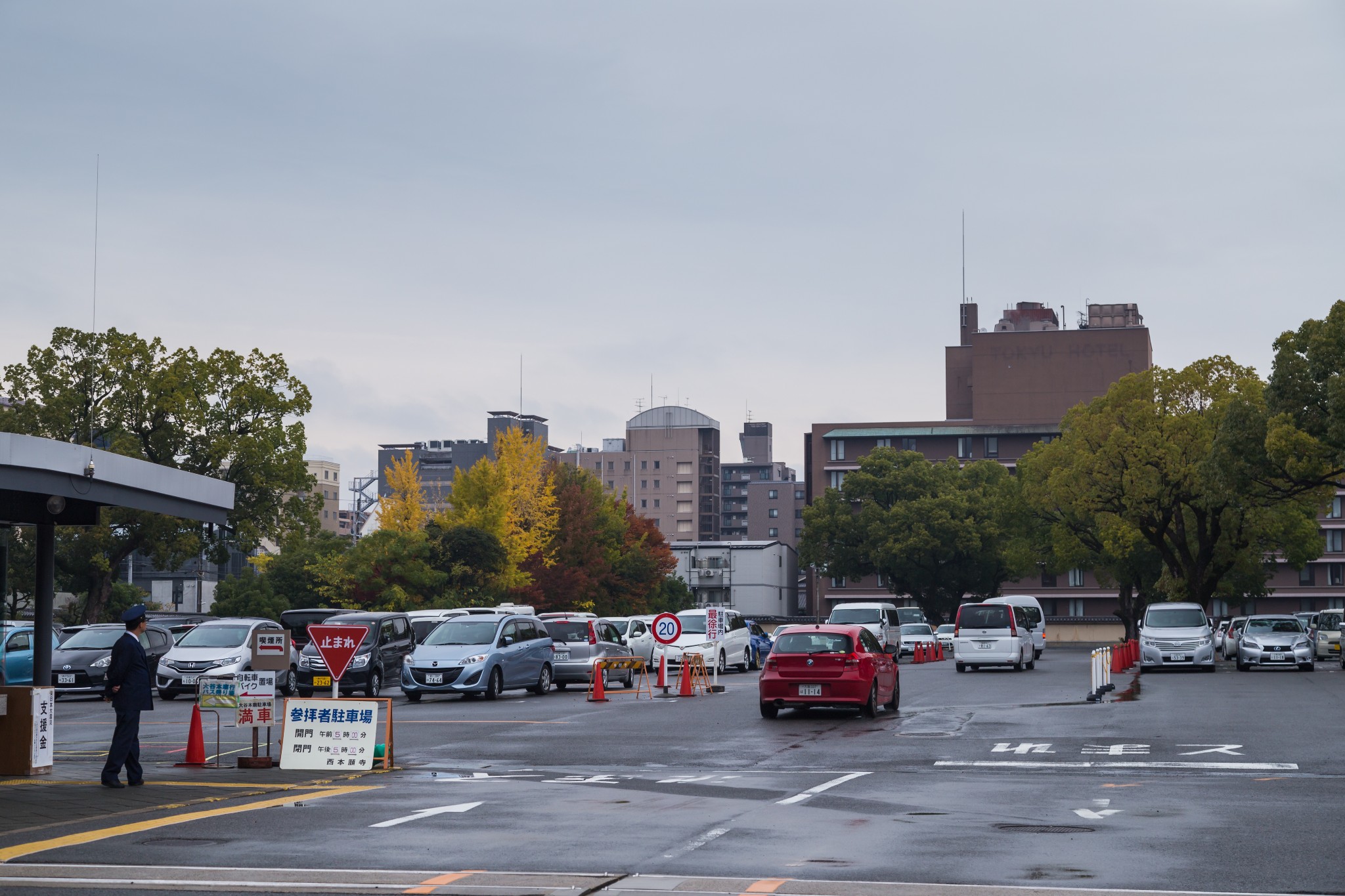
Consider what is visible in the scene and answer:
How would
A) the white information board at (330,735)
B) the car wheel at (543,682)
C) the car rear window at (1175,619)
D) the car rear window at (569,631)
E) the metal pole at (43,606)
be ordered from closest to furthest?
1. the white information board at (330,735)
2. the metal pole at (43,606)
3. the car wheel at (543,682)
4. the car rear window at (569,631)
5. the car rear window at (1175,619)

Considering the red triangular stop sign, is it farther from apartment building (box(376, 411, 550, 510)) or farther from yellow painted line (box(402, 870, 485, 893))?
apartment building (box(376, 411, 550, 510))

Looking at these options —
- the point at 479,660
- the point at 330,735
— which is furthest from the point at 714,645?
the point at 330,735

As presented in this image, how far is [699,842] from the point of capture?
10.7m

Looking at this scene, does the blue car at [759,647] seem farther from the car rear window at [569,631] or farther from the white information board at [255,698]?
the white information board at [255,698]

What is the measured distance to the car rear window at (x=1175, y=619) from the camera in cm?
3950

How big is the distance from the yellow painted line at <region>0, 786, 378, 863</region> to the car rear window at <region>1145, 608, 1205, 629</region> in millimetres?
29468

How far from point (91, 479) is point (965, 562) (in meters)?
86.2

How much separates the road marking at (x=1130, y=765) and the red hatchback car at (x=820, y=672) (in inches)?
242

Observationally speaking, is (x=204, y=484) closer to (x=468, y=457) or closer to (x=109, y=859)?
(x=109, y=859)

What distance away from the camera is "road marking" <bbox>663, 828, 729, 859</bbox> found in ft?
33.1

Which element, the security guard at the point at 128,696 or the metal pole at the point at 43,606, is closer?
the security guard at the point at 128,696

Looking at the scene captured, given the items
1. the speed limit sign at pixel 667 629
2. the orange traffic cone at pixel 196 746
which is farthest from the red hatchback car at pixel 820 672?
the orange traffic cone at pixel 196 746

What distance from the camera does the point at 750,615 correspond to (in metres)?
134

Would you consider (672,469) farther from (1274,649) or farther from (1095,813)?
(1095,813)
